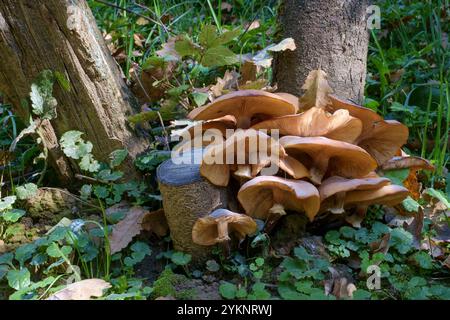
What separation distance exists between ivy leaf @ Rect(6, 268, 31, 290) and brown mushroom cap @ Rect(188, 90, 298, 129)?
1.06 meters

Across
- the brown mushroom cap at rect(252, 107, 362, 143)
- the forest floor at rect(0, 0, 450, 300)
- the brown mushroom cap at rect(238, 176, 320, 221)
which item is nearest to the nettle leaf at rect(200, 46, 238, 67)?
the forest floor at rect(0, 0, 450, 300)

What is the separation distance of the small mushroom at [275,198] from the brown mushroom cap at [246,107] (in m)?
0.37

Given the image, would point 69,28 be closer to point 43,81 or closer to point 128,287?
point 43,81

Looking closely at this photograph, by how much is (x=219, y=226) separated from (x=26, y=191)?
Answer: 3.95 feet

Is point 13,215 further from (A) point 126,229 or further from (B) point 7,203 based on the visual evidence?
(A) point 126,229

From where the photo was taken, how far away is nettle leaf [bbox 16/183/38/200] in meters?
2.91

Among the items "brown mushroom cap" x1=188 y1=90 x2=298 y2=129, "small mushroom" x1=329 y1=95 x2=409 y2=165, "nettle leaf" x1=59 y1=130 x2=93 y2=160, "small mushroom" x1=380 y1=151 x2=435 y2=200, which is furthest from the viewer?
"nettle leaf" x1=59 y1=130 x2=93 y2=160

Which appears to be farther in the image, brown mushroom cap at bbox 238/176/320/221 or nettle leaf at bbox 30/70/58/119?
nettle leaf at bbox 30/70/58/119

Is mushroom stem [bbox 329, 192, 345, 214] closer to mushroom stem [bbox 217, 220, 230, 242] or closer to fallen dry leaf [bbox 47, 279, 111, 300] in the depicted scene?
mushroom stem [bbox 217, 220, 230, 242]

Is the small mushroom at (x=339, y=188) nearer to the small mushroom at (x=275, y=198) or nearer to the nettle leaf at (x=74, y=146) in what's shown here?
the small mushroom at (x=275, y=198)

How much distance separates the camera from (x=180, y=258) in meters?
2.54

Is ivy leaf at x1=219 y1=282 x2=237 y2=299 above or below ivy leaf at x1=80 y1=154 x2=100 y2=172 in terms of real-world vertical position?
below

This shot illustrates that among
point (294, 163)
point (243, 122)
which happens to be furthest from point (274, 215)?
point (243, 122)

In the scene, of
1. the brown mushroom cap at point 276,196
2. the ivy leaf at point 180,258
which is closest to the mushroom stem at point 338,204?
the brown mushroom cap at point 276,196
